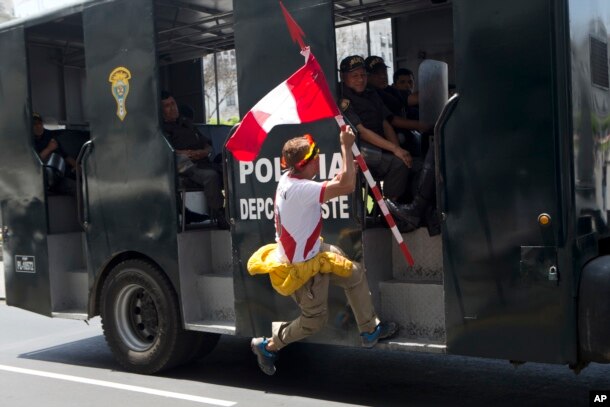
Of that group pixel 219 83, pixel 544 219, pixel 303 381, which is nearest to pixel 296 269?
pixel 303 381

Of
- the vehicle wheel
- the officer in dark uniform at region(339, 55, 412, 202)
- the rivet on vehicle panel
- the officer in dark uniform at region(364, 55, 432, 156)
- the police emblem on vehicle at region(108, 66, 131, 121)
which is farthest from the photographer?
the police emblem on vehicle at region(108, 66, 131, 121)

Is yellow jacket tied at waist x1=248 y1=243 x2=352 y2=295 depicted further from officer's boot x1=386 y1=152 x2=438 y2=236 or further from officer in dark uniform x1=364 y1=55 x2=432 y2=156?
officer in dark uniform x1=364 y1=55 x2=432 y2=156

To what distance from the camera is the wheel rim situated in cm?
689

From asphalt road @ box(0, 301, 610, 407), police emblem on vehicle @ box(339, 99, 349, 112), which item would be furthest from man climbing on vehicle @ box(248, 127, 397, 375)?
asphalt road @ box(0, 301, 610, 407)

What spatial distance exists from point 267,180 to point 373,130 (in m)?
0.90

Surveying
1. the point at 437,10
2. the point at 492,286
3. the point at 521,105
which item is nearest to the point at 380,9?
the point at 437,10

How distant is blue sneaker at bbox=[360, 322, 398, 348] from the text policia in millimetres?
788

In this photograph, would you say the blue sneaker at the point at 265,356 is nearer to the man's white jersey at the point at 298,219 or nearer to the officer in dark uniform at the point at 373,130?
the man's white jersey at the point at 298,219

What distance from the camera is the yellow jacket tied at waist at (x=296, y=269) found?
17.3 ft

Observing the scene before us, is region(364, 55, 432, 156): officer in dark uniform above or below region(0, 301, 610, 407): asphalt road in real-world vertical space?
above

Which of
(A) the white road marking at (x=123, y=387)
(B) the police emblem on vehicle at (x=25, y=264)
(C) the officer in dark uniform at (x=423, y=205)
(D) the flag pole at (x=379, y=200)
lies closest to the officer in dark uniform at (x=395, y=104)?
(C) the officer in dark uniform at (x=423, y=205)

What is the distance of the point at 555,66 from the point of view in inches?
178

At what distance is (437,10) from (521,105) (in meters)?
3.03

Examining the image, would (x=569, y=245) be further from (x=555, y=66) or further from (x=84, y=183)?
(x=84, y=183)
